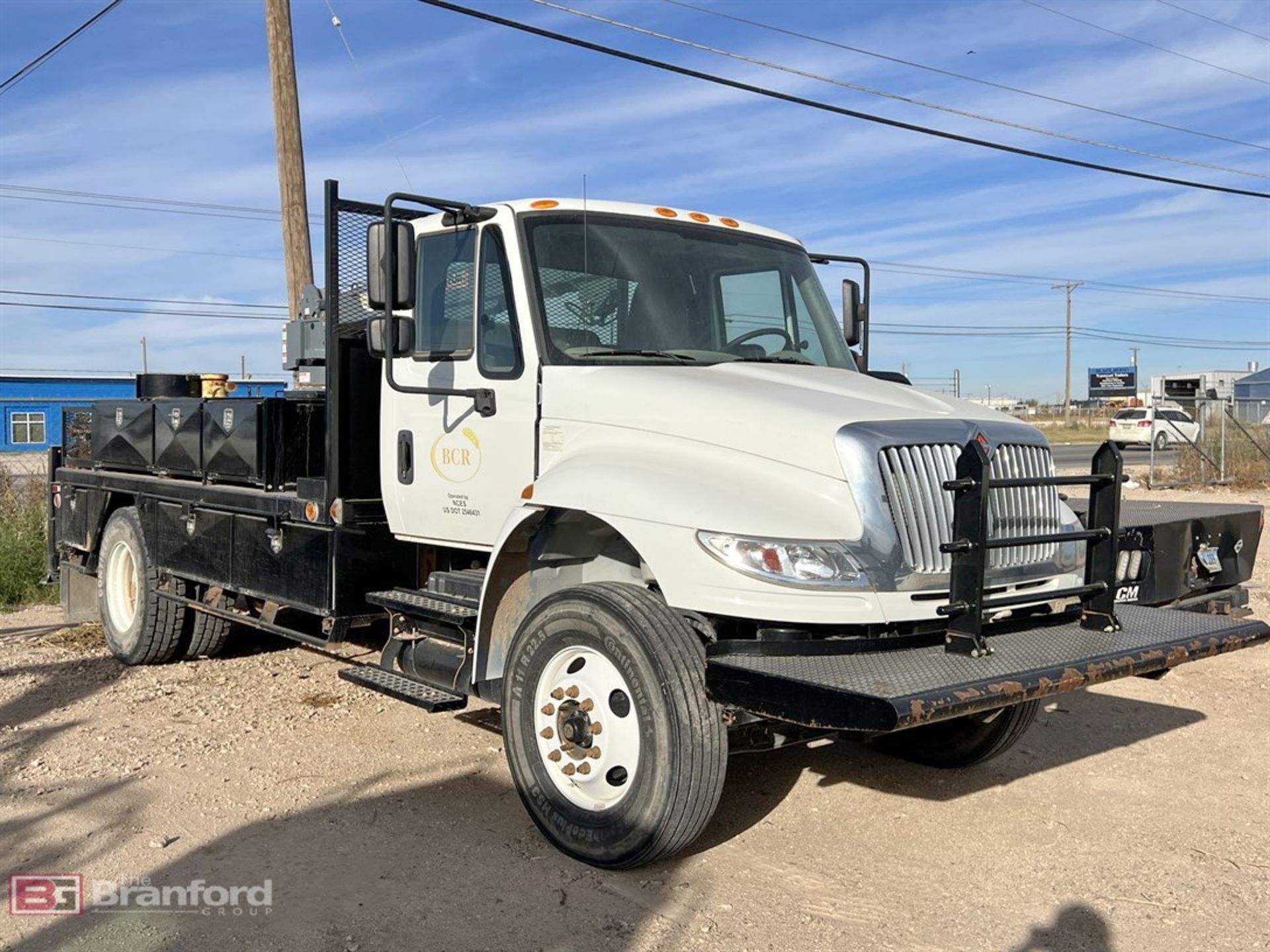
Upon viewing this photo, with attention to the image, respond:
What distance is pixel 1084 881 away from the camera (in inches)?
177

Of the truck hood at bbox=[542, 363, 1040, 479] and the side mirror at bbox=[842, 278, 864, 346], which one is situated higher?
the side mirror at bbox=[842, 278, 864, 346]

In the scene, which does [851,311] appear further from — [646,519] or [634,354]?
[646,519]

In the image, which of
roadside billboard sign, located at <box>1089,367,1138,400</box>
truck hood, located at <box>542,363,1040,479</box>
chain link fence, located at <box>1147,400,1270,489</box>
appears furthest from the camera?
roadside billboard sign, located at <box>1089,367,1138,400</box>

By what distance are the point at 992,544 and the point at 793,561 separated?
0.71m

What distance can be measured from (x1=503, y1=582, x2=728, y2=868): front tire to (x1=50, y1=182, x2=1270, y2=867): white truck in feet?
0.04

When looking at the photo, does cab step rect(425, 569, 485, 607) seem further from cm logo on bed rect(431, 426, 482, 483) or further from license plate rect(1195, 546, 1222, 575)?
license plate rect(1195, 546, 1222, 575)

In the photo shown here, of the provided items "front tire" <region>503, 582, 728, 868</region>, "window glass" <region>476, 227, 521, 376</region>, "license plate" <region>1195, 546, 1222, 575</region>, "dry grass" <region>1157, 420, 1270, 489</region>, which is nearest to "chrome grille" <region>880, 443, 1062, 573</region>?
"front tire" <region>503, 582, 728, 868</region>

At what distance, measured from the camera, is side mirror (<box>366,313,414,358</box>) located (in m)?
5.15

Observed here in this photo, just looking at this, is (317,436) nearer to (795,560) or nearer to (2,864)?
(2,864)

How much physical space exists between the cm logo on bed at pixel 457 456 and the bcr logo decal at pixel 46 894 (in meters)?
2.23

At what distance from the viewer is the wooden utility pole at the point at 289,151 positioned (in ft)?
38.1

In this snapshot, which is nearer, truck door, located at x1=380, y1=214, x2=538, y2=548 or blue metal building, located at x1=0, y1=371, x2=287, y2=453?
truck door, located at x1=380, y1=214, x2=538, y2=548

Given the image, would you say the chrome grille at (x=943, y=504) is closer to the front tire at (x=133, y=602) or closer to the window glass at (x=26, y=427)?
the front tire at (x=133, y=602)

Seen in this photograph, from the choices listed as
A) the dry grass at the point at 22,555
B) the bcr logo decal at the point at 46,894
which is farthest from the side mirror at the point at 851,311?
the dry grass at the point at 22,555
